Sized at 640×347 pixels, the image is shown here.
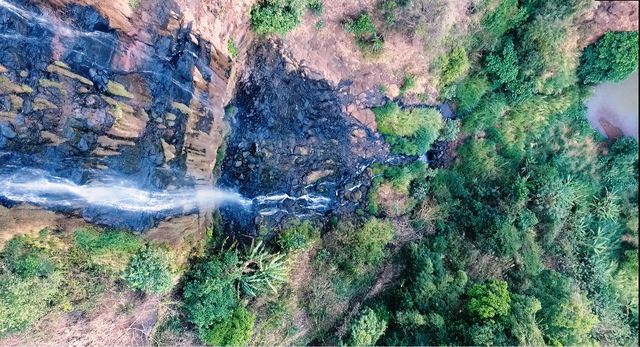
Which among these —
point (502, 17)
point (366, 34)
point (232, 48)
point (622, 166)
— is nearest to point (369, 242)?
point (366, 34)

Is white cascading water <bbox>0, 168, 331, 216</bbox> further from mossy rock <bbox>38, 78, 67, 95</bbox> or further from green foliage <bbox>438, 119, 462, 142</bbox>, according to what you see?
green foliage <bbox>438, 119, 462, 142</bbox>

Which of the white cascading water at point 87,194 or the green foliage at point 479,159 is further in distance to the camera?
the green foliage at point 479,159

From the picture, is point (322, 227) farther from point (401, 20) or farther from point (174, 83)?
point (401, 20)

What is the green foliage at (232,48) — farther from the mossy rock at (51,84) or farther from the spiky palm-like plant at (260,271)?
the spiky palm-like plant at (260,271)

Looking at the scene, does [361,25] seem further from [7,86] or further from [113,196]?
[7,86]

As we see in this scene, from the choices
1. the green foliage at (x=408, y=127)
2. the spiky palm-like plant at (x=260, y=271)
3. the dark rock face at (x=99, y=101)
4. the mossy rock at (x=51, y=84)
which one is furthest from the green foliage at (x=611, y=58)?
the mossy rock at (x=51, y=84)
